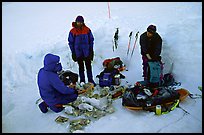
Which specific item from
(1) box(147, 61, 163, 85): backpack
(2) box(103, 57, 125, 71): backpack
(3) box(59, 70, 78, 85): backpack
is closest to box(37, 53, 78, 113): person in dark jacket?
(3) box(59, 70, 78, 85): backpack

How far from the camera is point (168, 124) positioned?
5055mm

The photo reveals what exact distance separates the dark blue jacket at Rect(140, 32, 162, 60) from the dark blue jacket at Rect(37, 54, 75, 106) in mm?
2013

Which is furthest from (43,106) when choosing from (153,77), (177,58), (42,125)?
(177,58)

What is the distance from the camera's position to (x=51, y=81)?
539 centimetres

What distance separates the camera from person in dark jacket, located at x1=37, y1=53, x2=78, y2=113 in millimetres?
5371

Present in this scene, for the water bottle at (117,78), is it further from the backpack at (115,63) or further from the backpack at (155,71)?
the backpack at (155,71)

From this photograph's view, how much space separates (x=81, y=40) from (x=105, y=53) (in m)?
1.94

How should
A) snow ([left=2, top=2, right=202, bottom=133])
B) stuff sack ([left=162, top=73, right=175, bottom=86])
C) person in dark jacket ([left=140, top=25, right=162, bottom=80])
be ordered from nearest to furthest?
snow ([left=2, top=2, right=202, bottom=133])
person in dark jacket ([left=140, top=25, right=162, bottom=80])
stuff sack ([left=162, top=73, right=175, bottom=86])

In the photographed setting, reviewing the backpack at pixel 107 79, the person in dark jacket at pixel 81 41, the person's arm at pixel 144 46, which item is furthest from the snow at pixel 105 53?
the person in dark jacket at pixel 81 41

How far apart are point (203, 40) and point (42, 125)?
4549 millimetres

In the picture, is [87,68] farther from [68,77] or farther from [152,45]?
[152,45]

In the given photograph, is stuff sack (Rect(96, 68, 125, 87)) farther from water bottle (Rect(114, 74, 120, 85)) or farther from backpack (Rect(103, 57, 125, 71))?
backpack (Rect(103, 57, 125, 71))

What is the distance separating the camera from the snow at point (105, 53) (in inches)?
207

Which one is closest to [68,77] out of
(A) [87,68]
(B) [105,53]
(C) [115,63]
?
(A) [87,68]
